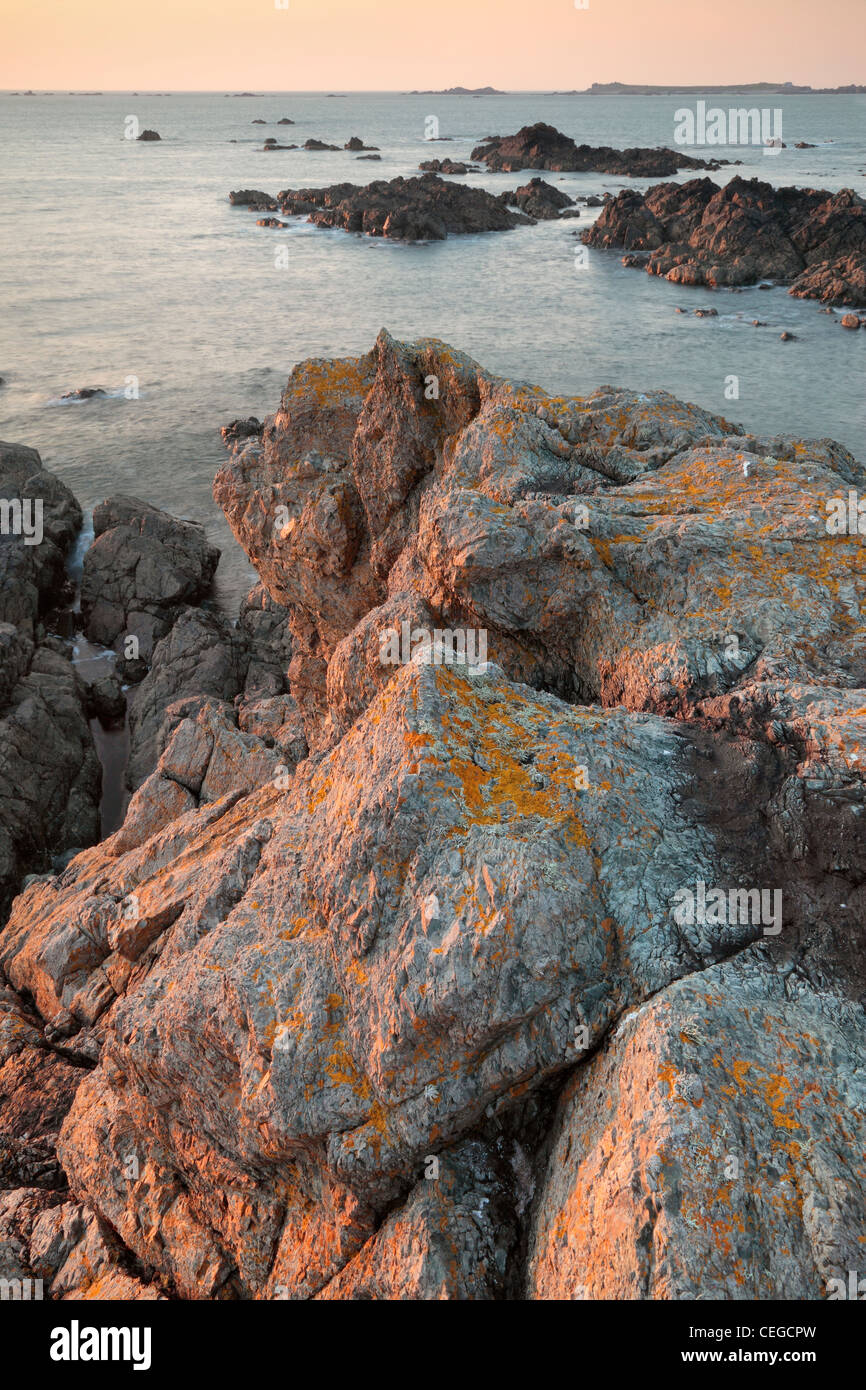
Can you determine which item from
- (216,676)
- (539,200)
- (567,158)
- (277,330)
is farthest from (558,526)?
(567,158)

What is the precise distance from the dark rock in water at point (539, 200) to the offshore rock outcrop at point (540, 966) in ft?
415

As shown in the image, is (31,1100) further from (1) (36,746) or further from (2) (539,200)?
(2) (539,200)

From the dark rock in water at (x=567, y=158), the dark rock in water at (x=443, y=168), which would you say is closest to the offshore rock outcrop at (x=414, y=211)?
the dark rock in water at (x=443, y=168)

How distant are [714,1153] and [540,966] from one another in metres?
1.74

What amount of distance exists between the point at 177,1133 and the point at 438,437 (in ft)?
42.1

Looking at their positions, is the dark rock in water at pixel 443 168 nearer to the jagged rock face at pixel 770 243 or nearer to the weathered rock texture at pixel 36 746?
the jagged rock face at pixel 770 243

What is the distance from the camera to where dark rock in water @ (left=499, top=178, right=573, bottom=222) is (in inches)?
4774

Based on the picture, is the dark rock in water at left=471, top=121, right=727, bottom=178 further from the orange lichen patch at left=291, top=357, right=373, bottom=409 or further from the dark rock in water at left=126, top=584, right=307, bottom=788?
the orange lichen patch at left=291, top=357, right=373, bottom=409

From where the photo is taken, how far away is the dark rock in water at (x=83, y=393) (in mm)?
58938

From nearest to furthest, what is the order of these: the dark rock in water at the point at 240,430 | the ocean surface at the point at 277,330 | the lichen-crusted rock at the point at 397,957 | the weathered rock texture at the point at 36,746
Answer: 1. the lichen-crusted rock at the point at 397,957
2. the weathered rock texture at the point at 36,746
3. the ocean surface at the point at 277,330
4. the dark rock in water at the point at 240,430

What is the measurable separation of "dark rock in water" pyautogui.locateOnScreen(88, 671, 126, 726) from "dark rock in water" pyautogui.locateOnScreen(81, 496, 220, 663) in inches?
114

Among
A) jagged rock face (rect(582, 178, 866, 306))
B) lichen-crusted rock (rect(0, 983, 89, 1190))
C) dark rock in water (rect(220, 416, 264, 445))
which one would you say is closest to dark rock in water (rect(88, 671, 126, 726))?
lichen-crusted rock (rect(0, 983, 89, 1190))
